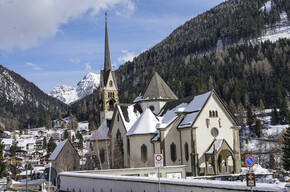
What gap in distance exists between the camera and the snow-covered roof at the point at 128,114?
196ft

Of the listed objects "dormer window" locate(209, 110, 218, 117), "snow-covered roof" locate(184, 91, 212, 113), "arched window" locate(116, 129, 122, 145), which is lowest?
"arched window" locate(116, 129, 122, 145)

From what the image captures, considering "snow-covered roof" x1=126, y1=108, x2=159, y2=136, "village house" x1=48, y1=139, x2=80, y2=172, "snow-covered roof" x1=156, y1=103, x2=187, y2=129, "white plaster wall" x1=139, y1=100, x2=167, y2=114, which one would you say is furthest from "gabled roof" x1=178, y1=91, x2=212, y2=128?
"village house" x1=48, y1=139, x2=80, y2=172

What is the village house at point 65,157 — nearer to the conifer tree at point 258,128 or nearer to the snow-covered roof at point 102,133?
the snow-covered roof at point 102,133

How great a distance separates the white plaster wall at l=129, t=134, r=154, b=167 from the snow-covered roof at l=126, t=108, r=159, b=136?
2.16 ft

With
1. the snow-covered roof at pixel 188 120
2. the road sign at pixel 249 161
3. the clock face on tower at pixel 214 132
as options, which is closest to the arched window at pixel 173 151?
the snow-covered roof at pixel 188 120

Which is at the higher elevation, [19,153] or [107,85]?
[107,85]

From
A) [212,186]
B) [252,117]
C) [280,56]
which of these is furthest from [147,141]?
[280,56]

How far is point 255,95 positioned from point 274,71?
95.9 ft

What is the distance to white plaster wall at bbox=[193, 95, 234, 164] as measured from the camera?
49.0 m

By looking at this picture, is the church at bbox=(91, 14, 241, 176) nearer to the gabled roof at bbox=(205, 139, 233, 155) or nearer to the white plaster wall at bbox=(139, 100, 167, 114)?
the gabled roof at bbox=(205, 139, 233, 155)

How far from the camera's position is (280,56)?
199 meters

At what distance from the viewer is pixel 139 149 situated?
54000 mm

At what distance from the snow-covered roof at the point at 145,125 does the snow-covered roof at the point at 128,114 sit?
3995mm

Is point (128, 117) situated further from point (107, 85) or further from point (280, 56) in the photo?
point (280, 56)
